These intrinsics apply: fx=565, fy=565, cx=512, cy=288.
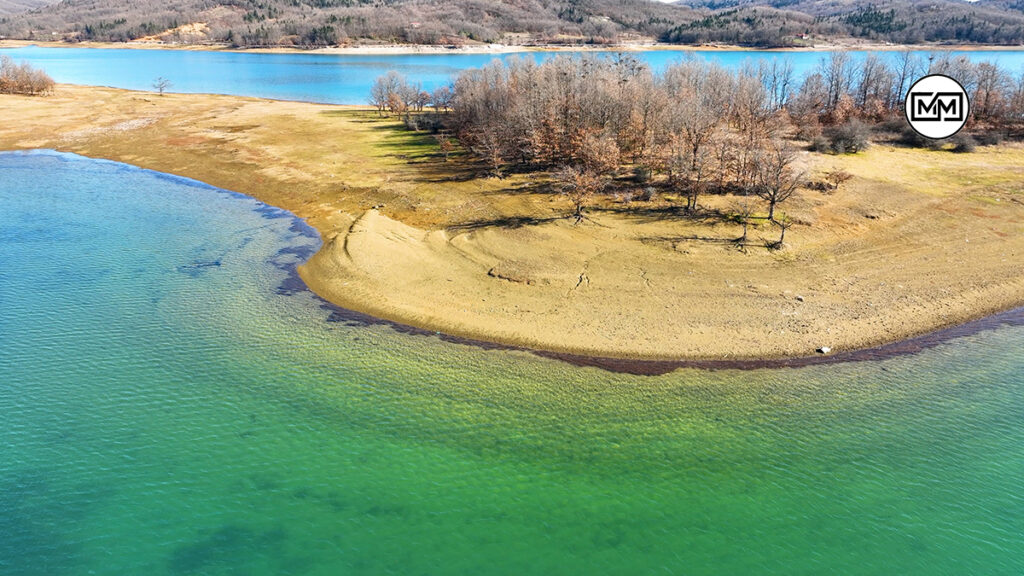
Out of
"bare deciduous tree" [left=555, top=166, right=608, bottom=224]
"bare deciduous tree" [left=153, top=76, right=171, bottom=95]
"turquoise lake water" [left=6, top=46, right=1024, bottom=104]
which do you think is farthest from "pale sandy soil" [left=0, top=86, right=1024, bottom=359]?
"bare deciduous tree" [left=153, top=76, right=171, bottom=95]

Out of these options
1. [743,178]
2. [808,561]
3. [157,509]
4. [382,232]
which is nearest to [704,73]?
[743,178]

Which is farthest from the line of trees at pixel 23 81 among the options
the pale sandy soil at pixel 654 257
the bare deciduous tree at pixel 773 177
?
the bare deciduous tree at pixel 773 177

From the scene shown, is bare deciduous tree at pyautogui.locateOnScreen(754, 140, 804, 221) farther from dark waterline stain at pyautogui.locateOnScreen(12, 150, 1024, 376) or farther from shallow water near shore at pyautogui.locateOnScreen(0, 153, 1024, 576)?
shallow water near shore at pyautogui.locateOnScreen(0, 153, 1024, 576)

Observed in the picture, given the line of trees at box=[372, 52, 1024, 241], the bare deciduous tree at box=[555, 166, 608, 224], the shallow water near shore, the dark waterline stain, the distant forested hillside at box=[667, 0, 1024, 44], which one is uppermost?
the distant forested hillside at box=[667, 0, 1024, 44]

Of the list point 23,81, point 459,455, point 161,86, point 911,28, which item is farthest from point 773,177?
point 911,28

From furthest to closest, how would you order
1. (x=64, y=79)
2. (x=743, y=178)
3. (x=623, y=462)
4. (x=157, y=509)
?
(x=64, y=79)
(x=743, y=178)
(x=623, y=462)
(x=157, y=509)

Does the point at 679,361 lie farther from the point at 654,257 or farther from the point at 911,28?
the point at 911,28

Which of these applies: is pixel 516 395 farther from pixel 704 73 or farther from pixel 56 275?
pixel 704 73
